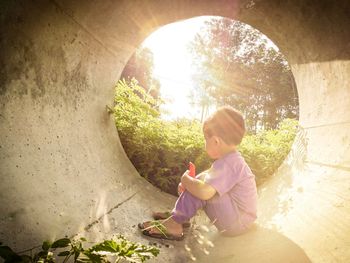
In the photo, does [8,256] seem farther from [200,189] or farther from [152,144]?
[152,144]

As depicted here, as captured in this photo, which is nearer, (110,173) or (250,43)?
(110,173)

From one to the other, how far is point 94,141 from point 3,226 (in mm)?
1908

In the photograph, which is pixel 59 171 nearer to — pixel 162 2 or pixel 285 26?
pixel 162 2

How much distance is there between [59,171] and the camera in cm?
284

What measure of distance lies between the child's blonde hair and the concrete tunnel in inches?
40.1

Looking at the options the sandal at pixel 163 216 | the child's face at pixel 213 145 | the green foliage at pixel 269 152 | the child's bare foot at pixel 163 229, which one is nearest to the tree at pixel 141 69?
the green foliage at pixel 269 152

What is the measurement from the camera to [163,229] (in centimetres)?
312

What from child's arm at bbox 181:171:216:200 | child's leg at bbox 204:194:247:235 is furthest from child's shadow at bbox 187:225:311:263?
child's arm at bbox 181:171:216:200

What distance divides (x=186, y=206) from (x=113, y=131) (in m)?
2.11

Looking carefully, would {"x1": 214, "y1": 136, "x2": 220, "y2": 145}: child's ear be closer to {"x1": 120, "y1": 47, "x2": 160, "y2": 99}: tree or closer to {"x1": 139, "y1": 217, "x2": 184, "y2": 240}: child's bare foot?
{"x1": 139, "y1": 217, "x2": 184, "y2": 240}: child's bare foot

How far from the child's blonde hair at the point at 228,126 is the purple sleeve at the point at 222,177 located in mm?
300

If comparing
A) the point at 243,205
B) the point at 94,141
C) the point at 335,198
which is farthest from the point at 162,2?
the point at 335,198

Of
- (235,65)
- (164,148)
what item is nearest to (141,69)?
(235,65)

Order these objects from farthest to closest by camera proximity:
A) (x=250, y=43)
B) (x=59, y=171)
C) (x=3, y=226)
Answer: (x=250, y=43), (x=59, y=171), (x=3, y=226)
